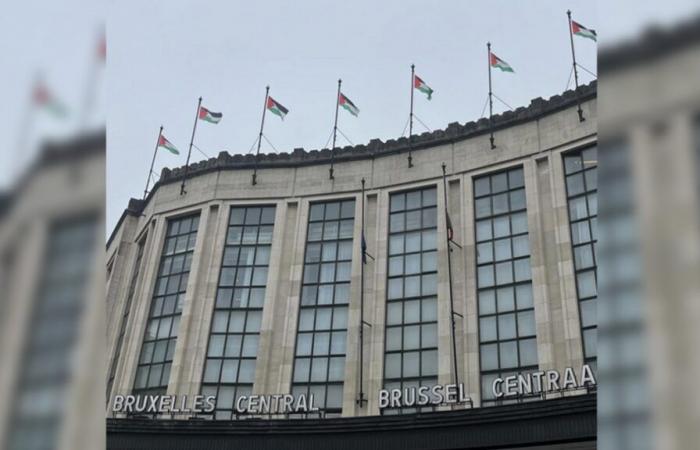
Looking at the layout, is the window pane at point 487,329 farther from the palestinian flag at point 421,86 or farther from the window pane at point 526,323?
A: the palestinian flag at point 421,86

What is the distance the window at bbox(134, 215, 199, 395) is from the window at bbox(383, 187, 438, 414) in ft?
42.9

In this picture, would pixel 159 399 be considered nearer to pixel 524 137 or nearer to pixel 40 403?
pixel 524 137

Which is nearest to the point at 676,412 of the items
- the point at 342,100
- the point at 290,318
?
the point at 290,318

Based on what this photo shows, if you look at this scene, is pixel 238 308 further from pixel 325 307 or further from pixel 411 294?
pixel 411 294

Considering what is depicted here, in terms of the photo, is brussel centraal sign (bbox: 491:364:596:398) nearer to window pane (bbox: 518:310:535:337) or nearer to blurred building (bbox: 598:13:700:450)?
window pane (bbox: 518:310:535:337)

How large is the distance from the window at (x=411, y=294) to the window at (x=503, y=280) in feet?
8.85

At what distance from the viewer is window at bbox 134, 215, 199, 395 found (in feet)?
127

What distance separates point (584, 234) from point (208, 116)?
993 inches

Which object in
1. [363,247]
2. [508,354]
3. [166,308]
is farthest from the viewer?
[166,308]

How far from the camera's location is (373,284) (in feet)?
125

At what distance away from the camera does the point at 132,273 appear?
4572 cm

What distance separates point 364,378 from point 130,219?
2410cm

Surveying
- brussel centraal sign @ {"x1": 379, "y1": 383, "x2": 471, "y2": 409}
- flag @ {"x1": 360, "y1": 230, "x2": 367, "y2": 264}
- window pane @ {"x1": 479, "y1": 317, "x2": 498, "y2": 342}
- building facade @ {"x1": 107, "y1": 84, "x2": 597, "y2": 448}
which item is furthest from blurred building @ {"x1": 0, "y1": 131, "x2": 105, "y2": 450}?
flag @ {"x1": 360, "y1": 230, "x2": 367, "y2": 264}

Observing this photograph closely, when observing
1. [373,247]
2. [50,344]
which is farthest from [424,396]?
[50,344]
